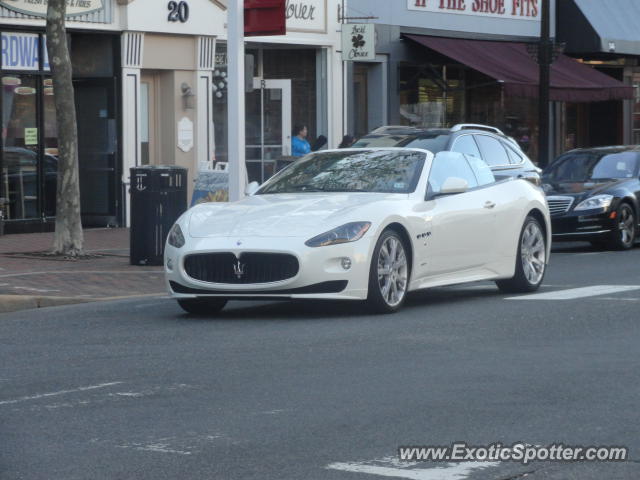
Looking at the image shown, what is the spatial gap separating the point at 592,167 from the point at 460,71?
996 cm

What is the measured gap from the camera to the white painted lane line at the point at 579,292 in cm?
1299

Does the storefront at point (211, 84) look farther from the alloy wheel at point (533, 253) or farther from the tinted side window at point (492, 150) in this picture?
the alloy wheel at point (533, 253)

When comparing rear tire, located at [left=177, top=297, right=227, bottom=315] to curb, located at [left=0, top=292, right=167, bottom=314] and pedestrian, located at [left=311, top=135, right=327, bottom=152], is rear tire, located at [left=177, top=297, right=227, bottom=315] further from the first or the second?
pedestrian, located at [left=311, top=135, right=327, bottom=152]

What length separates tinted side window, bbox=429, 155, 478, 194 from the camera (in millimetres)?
12445

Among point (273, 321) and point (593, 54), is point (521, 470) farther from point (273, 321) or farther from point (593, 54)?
point (593, 54)

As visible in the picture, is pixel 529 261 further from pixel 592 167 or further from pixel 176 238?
pixel 592 167

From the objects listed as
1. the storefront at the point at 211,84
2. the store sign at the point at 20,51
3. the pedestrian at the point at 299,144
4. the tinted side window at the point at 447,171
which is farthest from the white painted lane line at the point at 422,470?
the pedestrian at the point at 299,144

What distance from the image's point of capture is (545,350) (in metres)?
9.51

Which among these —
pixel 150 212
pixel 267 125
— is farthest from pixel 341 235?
pixel 267 125

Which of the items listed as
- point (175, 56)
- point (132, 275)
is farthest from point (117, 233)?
point (132, 275)

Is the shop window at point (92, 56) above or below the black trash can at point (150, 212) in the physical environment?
above

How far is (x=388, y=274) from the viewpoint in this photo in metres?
11.6

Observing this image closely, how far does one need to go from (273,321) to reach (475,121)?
20727 millimetres

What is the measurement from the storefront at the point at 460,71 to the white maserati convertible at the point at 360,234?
50.5 feet
